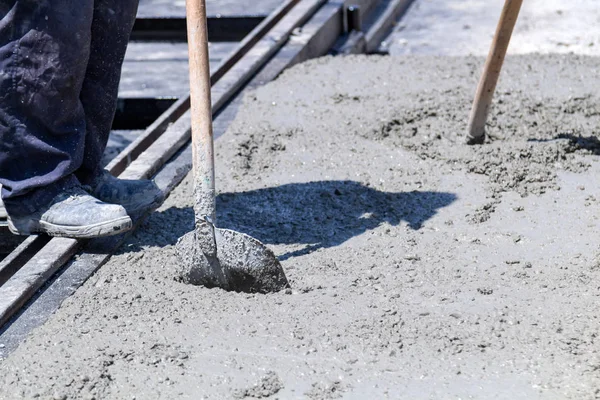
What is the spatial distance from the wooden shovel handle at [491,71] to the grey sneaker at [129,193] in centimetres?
137

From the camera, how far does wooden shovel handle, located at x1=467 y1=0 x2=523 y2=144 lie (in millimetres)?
3781

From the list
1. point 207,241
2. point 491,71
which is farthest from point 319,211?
point 491,71

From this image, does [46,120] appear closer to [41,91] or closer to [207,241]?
[41,91]

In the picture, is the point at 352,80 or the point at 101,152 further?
the point at 352,80

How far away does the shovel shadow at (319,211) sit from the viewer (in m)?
3.34

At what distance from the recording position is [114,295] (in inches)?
115

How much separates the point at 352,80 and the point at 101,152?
1.84 m

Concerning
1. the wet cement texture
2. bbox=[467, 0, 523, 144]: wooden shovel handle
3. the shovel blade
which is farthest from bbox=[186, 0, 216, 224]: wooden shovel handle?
bbox=[467, 0, 523, 144]: wooden shovel handle

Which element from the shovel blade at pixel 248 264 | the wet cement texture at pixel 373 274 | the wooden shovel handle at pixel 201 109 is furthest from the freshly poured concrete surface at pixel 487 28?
the shovel blade at pixel 248 264

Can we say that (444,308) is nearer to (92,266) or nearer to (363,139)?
(92,266)

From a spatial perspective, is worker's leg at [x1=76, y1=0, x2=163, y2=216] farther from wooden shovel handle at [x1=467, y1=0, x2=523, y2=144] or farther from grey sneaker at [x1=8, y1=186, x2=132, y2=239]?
wooden shovel handle at [x1=467, y1=0, x2=523, y2=144]

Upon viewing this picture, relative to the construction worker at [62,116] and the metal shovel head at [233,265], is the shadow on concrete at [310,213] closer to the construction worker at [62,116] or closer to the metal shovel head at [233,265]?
the construction worker at [62,116]

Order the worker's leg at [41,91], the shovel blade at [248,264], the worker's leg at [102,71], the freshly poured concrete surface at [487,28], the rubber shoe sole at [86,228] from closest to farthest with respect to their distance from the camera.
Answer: the shovel blade at [248,264] → the worker's leg at [41,91] → the rubber shoe sole at [86,228] → the worker's leg at [102,71] → the freshly poured concrete surface at [487,28]

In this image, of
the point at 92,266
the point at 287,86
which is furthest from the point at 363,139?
the point at 92,266
